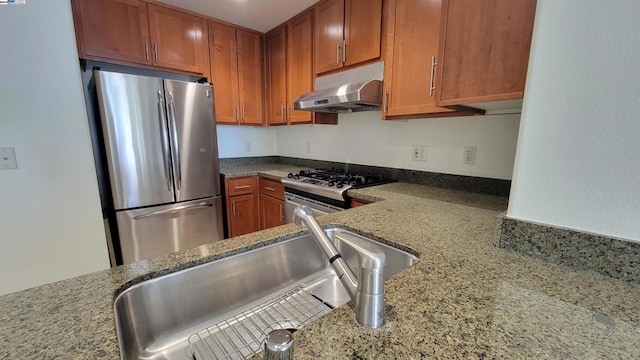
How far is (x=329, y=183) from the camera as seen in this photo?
75.9 inches

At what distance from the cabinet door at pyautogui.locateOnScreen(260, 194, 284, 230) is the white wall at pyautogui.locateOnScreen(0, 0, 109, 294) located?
4.33 ft

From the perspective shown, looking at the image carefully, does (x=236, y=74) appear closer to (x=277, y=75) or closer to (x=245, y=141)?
(x=277, y=75)

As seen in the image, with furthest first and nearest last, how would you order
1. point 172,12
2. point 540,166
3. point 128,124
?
point 172,12
point 128,124
point 540,166

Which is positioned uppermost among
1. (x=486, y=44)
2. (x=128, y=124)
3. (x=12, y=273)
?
(x=486, y=44)

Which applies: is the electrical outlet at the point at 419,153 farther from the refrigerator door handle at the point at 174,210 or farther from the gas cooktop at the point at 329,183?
the refrigerator door handle at the point at 174,210

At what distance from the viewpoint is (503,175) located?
1.51 m

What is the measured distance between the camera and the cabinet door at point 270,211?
241cm

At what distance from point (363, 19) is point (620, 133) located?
5.50 feet

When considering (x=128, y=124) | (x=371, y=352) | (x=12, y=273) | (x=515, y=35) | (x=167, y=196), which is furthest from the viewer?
(x=167, y=196)

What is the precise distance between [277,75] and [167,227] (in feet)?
6.02

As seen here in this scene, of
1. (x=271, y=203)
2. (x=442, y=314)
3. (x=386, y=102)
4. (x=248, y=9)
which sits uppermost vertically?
(x=248, y=9)

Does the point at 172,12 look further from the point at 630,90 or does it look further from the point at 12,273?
the point at 630,90

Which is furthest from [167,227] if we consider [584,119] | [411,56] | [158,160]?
[584,119]

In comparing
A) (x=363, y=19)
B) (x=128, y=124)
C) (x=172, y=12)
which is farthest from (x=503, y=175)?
(x=172, y=12)
